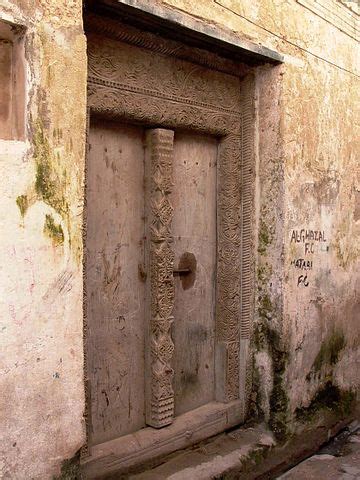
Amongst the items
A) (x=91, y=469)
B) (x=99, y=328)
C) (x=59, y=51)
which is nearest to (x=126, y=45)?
(x=59, y=51)

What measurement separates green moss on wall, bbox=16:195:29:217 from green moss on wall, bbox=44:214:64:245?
0.32ft

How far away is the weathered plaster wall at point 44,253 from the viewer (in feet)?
6.46

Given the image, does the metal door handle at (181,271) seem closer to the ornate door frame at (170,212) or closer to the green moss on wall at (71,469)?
the ornate door frame at (170,212)

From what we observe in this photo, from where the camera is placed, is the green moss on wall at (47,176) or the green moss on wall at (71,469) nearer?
the green moss on wall at (47,176)

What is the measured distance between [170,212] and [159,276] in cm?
35

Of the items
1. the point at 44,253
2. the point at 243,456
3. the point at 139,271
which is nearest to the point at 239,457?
the point at 243,456

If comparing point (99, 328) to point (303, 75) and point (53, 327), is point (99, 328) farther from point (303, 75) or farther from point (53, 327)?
point (303, 75)

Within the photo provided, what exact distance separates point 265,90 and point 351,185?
1.11m

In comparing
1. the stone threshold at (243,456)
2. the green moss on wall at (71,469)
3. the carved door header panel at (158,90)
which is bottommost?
the stone threshold at (243,456)

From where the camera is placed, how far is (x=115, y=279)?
2.83 metres

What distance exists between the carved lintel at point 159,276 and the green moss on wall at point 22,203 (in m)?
1.00

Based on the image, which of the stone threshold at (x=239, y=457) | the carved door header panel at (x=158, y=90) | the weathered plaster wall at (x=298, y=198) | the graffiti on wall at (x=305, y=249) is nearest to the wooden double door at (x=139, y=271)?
the carved door header panel at (x=158, y=90)

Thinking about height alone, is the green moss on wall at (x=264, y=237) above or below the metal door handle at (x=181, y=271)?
above

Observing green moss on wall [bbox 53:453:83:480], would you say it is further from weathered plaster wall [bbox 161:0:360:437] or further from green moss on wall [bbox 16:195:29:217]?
weathered plaster wall [bbox 161:0:360:437]
